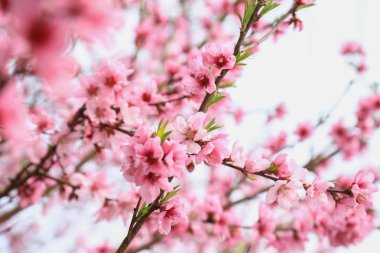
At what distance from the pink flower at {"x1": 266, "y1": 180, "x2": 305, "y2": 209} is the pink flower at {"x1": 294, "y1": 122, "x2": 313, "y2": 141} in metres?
2.56

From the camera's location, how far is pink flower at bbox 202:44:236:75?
6.28ft

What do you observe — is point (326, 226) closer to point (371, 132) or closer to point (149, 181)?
point (371, 132)

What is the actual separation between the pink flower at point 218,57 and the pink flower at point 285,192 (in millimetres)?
677

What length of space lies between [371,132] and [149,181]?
379cm

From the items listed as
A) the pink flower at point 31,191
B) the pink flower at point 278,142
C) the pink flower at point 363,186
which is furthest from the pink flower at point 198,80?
the pink flower at point 278,142

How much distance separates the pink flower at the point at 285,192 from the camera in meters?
1.93

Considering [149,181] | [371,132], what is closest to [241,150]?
[149,181]

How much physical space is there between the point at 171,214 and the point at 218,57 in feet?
2.77

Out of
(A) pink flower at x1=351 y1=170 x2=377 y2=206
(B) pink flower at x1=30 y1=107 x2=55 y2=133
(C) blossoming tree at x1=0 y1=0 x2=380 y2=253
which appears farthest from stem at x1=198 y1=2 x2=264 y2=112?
(B) pink flower at x1=30 y1=107 x2=55 y2=133

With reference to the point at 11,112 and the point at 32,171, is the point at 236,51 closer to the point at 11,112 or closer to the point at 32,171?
the point at 11,112

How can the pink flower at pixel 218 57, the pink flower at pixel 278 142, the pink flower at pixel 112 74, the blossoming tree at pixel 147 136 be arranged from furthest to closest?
the pink flower at pixel 278 142 → the pink flower at pixel 112 74 → the pink flower at pixel 218 57 → the blossoming tree at pixel 147 136

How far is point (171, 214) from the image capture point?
1869 millimetres

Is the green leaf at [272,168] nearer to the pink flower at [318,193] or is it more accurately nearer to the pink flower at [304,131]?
the pink flower at [318,193]

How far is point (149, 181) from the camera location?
1.68 metres
